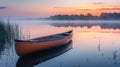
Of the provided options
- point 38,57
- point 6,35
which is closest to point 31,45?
point 38,57

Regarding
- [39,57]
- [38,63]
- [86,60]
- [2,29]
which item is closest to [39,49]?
[39,57]

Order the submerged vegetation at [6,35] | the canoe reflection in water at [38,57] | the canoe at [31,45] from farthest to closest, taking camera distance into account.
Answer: the submerged vegetation at [6,35] < the canoe at [31,45] < the canoe reflection in water at [38,57]

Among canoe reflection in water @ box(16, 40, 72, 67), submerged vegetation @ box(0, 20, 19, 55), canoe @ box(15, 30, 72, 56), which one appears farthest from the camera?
submerged vegetation @ box(0, 20, 19, 55)

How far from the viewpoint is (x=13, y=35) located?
18.9 meters

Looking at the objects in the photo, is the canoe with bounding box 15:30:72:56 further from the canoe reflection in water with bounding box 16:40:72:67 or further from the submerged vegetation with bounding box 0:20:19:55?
the submerged vegetation with bounding box 0:20:19:55

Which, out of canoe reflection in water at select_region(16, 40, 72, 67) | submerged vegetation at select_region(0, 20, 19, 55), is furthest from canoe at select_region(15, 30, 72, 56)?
submerged vegetation at select_region(0, 20, 19, 55)

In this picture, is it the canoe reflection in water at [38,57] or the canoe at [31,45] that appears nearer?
the canoe reflection in water at [38,57]

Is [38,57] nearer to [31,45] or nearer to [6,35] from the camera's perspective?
[31,45]

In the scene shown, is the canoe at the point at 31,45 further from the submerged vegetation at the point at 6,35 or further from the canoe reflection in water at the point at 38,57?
the submerged vegetation at the point at 6,35

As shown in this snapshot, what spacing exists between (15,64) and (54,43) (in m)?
3.70

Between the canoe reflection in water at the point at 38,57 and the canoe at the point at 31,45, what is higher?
the canoe at the point at 31,45

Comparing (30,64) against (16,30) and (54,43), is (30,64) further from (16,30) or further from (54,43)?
(16,30)

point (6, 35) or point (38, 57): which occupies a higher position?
point (6, 35)

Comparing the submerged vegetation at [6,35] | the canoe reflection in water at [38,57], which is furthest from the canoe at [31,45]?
the submerged vegetation at [6,35]
